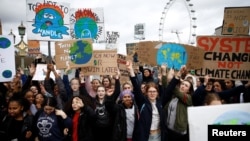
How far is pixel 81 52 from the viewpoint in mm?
6434

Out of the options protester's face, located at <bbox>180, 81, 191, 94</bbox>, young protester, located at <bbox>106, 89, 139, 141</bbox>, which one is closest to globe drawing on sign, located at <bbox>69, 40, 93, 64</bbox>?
young protester, located at <bbox>106, 89, 139, 141</bbox>

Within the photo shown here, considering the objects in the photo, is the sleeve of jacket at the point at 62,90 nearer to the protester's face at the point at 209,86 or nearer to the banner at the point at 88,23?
the protester's face at the point at 209,86

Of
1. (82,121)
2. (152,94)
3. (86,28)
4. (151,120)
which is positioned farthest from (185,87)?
(86,28)

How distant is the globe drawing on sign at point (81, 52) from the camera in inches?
253

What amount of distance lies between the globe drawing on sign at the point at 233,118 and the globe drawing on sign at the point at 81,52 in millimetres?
3969

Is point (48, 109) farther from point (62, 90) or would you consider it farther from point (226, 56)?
point (226, 56)

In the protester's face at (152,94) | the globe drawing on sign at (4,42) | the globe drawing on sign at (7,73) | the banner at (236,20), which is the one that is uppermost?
the banner at (236,20)

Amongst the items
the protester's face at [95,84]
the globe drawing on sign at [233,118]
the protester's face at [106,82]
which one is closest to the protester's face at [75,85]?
the protester's face at [95,84]

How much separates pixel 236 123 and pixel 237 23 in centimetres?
387

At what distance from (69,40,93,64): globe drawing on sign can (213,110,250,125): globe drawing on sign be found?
A: 13.0ft

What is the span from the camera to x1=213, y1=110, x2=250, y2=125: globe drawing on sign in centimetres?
284

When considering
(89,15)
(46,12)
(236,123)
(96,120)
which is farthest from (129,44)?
(236,123)

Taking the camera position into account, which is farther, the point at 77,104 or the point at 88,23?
the point at 88,23

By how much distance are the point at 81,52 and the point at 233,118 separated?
410 centimetres
